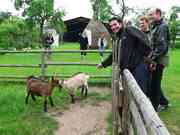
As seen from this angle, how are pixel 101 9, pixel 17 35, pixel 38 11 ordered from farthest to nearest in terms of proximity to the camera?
pixel 101 9
pixel 17 35
pixel 38 11

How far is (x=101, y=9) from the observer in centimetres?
5631

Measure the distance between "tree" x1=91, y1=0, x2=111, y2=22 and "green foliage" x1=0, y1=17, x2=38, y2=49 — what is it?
2108 cm

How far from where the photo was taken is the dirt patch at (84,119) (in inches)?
244

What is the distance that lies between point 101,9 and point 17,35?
82.8 ft

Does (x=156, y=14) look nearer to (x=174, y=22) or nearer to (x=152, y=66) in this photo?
(x=152, y=66)

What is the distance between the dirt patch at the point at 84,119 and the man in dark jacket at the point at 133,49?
1.27m

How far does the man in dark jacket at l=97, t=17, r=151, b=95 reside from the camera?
522cm

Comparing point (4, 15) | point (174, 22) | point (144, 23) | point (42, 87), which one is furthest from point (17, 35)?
point (144, 23)

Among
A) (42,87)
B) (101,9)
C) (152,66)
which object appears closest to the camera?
(152,66)

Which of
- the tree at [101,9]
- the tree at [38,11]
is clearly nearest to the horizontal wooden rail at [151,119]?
the tree at [38,11]

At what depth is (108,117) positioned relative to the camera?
6.95 meters

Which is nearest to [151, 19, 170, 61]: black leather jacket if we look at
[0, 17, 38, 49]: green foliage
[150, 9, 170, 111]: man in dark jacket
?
[150, 9, 170, 111]: man in dark jacket

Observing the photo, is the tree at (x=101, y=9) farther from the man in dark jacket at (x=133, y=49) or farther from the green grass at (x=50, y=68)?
the man in dark jacket at (x=133, y=49)

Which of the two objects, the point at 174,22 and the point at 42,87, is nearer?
the point at 42,87
